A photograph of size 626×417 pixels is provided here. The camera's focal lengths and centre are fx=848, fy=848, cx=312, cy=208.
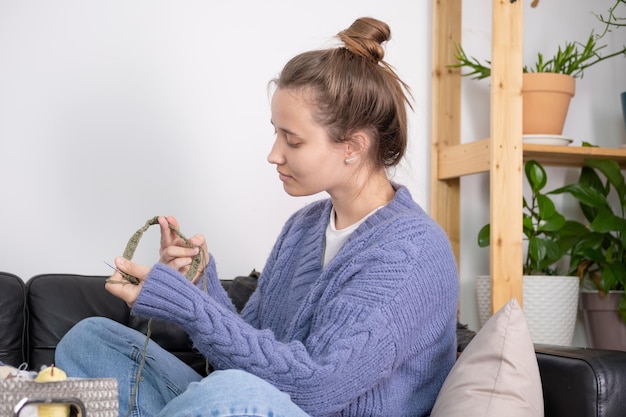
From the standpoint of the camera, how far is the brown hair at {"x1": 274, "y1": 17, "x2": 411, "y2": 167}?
1586 mm

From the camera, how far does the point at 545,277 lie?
8.08 feet

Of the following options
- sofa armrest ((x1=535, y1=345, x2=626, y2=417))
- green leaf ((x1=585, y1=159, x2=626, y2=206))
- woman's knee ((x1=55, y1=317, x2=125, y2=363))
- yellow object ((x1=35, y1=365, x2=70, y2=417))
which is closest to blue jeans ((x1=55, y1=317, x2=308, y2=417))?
woman's knee ((x1=55, y1=317, x2=125, y2=363))

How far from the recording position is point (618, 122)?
2.90 metres

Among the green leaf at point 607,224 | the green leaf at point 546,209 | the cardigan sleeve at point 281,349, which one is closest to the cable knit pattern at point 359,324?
the cardigan sleeve at point 281,349

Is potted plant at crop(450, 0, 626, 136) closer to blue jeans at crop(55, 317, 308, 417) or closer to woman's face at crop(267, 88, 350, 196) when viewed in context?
woman's face at crop(267, 88, 350, 196)

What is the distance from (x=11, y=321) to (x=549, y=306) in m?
1.47

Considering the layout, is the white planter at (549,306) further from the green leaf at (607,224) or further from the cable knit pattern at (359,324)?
the cable knit pattern at (359,324)

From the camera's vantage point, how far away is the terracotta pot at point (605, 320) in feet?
8.63

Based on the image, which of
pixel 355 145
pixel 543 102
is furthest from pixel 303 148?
pixel 543 102

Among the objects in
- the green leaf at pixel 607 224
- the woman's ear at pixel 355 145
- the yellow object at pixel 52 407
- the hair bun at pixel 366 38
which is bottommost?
the green leaf at pixel 607 224

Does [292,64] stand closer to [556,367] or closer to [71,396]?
[556,367]

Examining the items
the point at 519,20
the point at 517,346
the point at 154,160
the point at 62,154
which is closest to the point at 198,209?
the point at 154,160

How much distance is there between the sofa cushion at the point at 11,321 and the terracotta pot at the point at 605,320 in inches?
67.5

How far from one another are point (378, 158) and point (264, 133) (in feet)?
2.90
